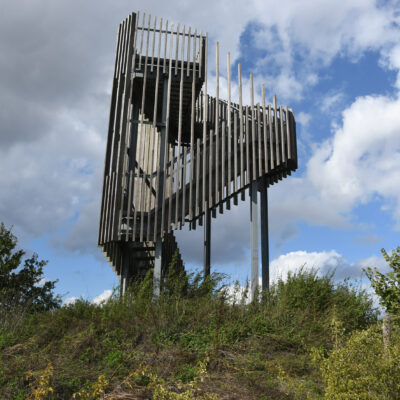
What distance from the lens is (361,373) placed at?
4.82 meters

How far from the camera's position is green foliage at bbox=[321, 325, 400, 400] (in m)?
4.52

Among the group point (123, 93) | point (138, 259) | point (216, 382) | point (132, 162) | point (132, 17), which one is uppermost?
point (132, 17)

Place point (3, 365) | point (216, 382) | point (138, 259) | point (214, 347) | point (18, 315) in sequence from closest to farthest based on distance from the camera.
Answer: point (216, 382)
point (3, 365)
point (214, 347)
point (18, 315)
point (138, 259)

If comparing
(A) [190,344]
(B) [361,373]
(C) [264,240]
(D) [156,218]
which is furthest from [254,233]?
(B) [361,373]

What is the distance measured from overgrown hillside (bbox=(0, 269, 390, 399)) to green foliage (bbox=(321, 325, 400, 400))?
0.04 meters

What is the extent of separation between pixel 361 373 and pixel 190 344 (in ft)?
9.87

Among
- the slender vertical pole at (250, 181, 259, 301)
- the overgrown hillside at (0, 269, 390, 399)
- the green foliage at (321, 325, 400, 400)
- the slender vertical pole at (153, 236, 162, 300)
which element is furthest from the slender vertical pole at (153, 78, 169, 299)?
the green foliage at (321, 325, 400, 400)

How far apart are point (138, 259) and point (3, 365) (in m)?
7.04

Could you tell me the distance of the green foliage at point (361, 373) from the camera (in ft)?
14.8

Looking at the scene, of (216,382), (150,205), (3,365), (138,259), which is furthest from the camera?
(138,259)

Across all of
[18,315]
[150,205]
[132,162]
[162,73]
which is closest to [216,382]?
[18,315]

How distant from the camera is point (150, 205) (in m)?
10.9

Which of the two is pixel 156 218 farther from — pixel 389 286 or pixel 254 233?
pixel 389 286

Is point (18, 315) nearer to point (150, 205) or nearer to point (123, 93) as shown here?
point (150, 205)
